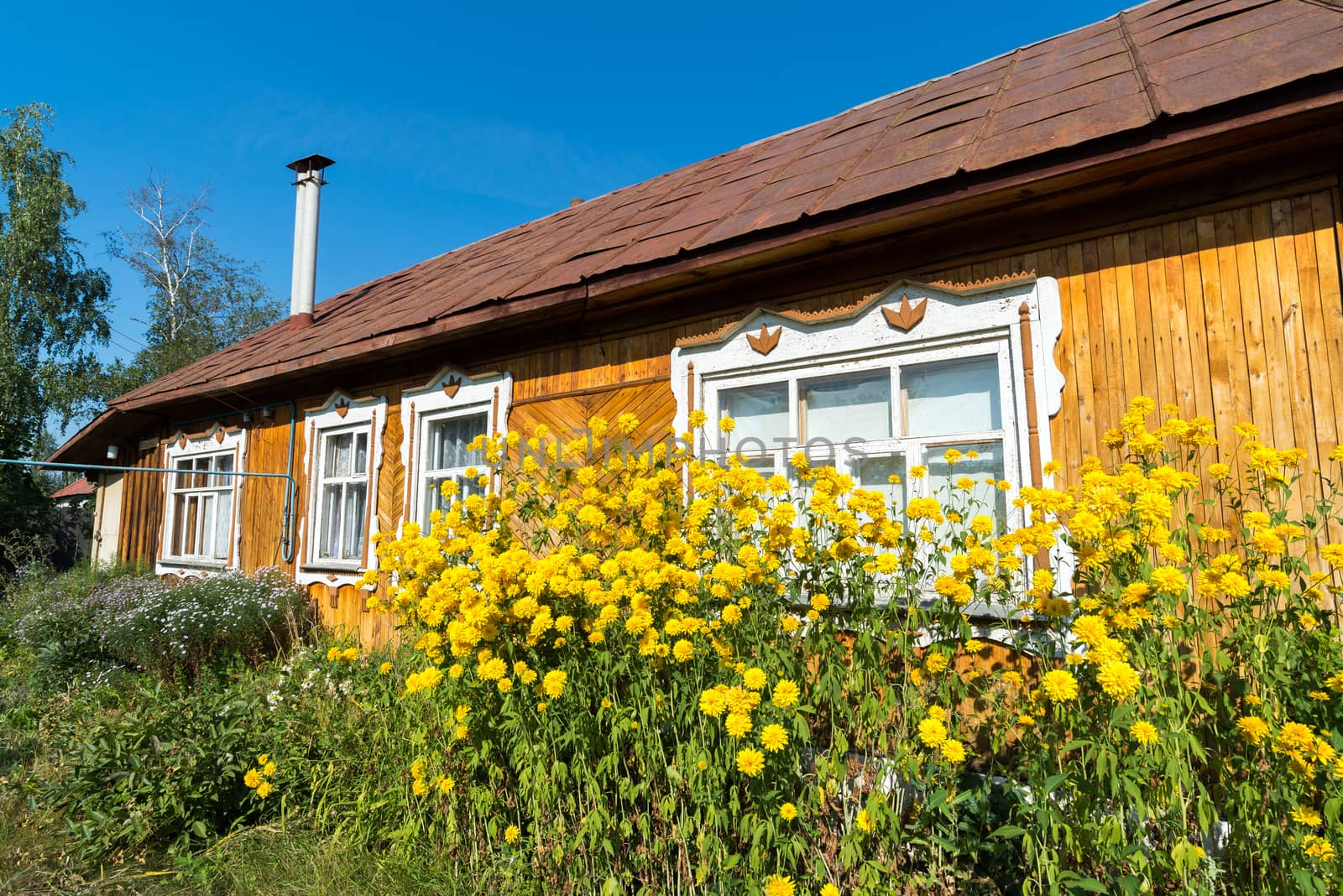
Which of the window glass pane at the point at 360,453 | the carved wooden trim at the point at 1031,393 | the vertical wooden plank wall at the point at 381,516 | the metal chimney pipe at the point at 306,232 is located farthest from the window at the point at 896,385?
the metal chimney pipe at the point at 306,232

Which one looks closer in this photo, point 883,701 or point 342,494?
point 883,701

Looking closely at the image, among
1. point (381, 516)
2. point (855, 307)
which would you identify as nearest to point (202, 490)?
point (381, 516)

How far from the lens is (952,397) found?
3.80 m

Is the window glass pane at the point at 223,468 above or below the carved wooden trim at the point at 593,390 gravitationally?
below

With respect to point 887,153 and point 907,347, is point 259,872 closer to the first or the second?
point 907,347

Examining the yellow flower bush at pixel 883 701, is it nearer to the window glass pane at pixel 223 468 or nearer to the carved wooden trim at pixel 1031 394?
the carved wooden trim at pixel 1031 394


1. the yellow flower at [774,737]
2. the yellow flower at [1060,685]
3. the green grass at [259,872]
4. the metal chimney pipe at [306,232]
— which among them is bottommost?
the green grass at [259,872]

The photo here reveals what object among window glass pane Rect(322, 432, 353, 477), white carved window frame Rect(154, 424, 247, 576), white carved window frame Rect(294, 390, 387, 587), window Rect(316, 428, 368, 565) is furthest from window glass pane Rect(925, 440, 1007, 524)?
white carved window frame Rect(154, 424, 247, 576)

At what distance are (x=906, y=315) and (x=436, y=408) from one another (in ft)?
13.3

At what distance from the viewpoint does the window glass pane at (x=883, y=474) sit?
394 centimetres

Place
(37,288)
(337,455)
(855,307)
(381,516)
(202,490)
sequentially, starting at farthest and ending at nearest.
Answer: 1. (37,288)
2. (202,490)
3. (337,455)
4. (381,516)
5. (855,307)

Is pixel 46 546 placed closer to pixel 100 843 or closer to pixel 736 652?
pixel 100 843

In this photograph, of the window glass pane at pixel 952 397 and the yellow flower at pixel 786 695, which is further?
the window glass pane at pixel 952 397

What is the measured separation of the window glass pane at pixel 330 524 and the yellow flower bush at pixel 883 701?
4732mm
